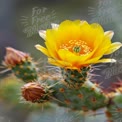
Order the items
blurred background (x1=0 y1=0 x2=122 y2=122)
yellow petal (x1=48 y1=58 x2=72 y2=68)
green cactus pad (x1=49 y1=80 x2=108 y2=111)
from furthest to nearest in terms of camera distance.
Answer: blurred background (x1=0 y1=0 x2=122 y2=122) → green cactus pad (x1=49 y1=80 x2=108 y2=111) → yellow petal (x1=48 y1=58 x2=72 y2=68)

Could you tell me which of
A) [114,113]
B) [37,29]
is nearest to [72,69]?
[114,113]

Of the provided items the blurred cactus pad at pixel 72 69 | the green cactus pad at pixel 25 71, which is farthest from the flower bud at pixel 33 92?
the green cactus pad at pixel 25 71

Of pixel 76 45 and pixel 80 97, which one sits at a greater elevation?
pixel 76 45

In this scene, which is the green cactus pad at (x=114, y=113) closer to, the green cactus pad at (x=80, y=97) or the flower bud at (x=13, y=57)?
the green cactus pad at (x=80, y=97)

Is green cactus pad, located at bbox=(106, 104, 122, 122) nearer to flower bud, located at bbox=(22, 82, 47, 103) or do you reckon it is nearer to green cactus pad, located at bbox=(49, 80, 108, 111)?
green cactus pad, located at bbox=(49, 80, 108, 111)

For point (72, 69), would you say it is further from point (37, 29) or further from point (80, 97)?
point (37, 29)

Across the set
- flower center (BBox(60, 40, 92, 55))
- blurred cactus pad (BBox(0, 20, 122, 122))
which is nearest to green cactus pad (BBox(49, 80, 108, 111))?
blurred cactus pad (BBox(0, 20, 122, 122))
